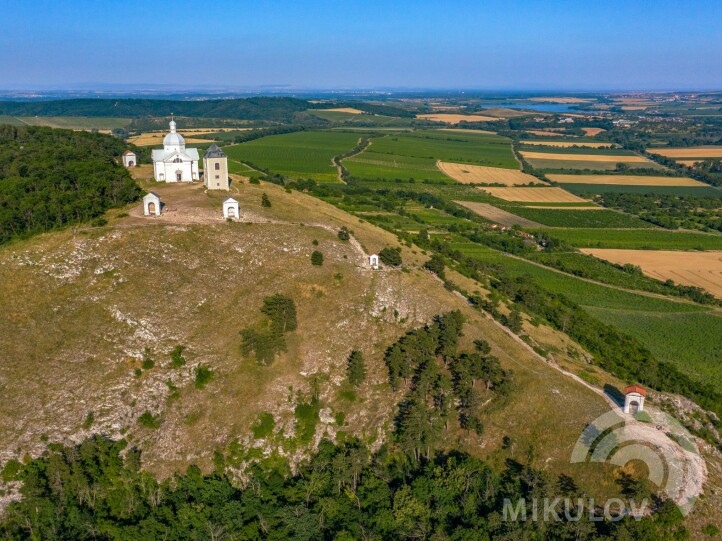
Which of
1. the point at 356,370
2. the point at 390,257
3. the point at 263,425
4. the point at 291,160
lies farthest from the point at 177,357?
the point at 291,160

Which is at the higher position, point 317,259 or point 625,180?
point 625,180

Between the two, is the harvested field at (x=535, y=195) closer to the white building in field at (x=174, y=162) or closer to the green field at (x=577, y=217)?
the green field at (x=577, y=217)

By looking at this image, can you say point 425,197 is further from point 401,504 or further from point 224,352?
point 401,504

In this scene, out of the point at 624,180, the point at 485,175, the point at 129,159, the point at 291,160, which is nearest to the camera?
the point at 129,159

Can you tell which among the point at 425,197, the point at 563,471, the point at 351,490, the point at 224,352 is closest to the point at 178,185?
the point at 224,352

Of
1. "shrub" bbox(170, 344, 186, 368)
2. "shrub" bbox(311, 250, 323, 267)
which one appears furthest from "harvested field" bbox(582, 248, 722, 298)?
"shrub" bbox(170, 344, 186, 368)

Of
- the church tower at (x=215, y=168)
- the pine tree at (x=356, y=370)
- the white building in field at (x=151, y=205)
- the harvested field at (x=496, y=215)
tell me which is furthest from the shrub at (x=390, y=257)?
the harvested field at (x=496, y=215)

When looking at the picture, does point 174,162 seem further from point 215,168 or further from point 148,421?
point 148,421
